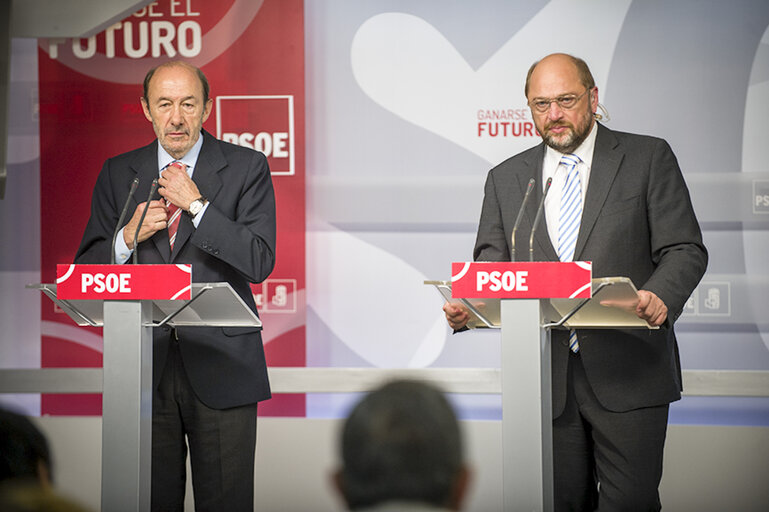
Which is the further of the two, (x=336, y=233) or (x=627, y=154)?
(x=336, y=233)

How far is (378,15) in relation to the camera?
15.8 feet

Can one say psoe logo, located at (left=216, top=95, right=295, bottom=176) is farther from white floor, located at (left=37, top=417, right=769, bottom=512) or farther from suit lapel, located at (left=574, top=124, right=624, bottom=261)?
suit lapel, located at (left=574, top=124, right=624, bottom=261)

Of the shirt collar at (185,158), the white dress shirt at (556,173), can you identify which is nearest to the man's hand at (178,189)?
the shirt collar at (185,158)

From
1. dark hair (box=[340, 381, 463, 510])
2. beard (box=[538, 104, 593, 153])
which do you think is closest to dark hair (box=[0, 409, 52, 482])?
dark hair (box=[340, 381, 463, 510])

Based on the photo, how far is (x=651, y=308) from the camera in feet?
8.29

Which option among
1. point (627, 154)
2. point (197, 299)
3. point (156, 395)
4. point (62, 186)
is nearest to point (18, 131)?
point (62, 186)

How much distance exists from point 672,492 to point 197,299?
3005 mm

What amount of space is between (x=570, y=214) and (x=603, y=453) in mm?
761

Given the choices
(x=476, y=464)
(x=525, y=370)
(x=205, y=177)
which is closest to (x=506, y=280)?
(x=525, y=370)

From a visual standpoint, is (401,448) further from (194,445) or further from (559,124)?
(559,124)

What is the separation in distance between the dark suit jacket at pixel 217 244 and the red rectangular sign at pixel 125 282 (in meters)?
0.45

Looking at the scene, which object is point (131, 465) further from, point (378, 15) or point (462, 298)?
point (378, 15)

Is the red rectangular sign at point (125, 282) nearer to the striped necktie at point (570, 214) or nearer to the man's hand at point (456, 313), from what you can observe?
the man's hand at point (456, 313)

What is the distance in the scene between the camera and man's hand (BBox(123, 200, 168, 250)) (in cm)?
289
